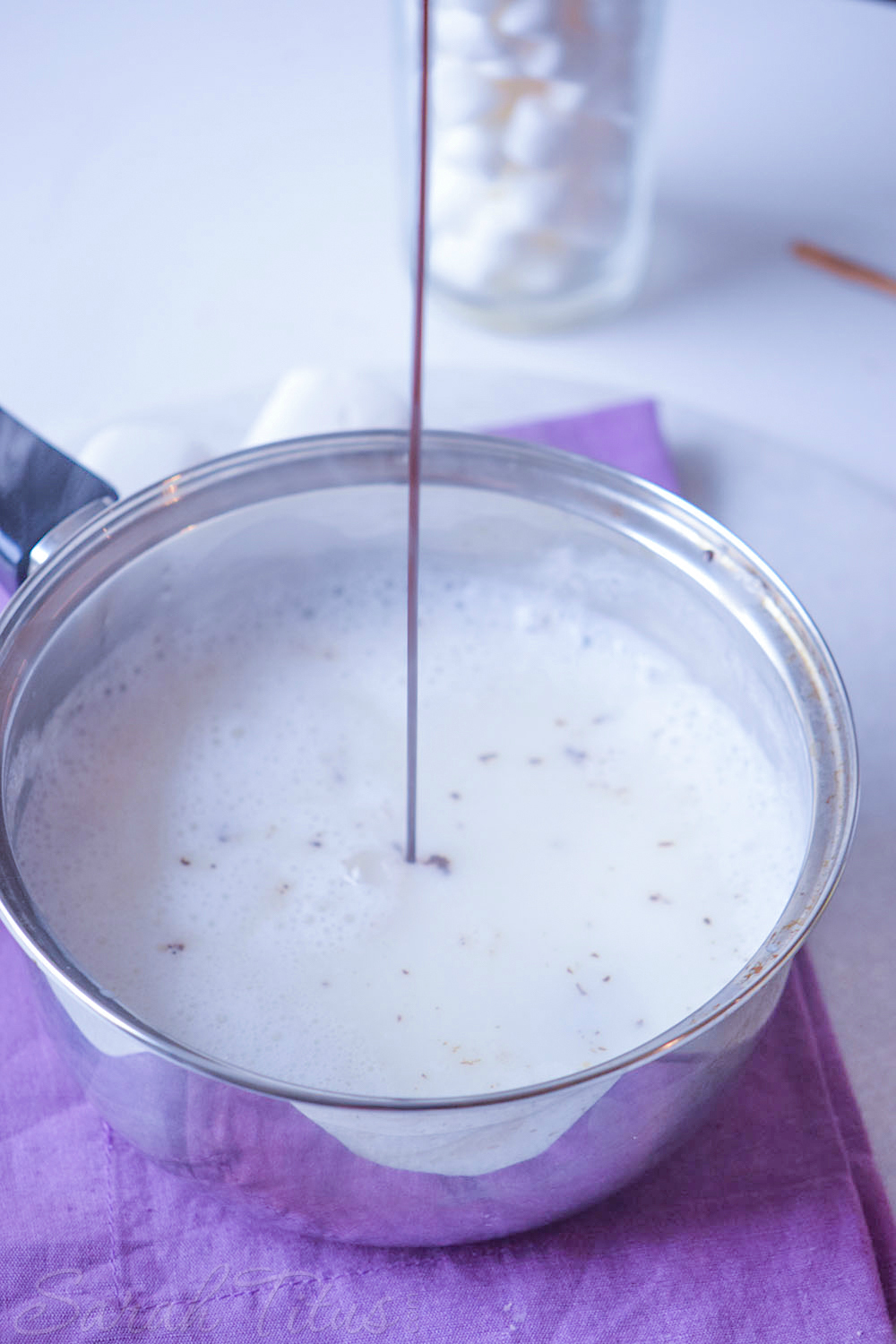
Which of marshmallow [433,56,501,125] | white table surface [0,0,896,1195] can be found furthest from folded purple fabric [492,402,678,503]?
marshmallow [433,56,501,125]

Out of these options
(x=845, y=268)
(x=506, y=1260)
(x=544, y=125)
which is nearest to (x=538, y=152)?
(x=544, y=125)

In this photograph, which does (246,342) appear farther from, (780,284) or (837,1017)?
(837,1017)

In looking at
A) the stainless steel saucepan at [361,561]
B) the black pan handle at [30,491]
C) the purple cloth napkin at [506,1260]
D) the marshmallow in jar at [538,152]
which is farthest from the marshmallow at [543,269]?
the purple cloth napkin at [506,1260]

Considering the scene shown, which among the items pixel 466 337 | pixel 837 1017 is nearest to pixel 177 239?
pixel 466 337

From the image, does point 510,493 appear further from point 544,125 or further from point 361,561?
point 544,125

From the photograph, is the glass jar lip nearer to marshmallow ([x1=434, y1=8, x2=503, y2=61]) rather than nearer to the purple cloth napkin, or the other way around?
the purple cloth napkin

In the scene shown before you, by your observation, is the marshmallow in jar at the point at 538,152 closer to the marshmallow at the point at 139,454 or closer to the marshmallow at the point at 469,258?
the marshmallow at the point at 469,258
